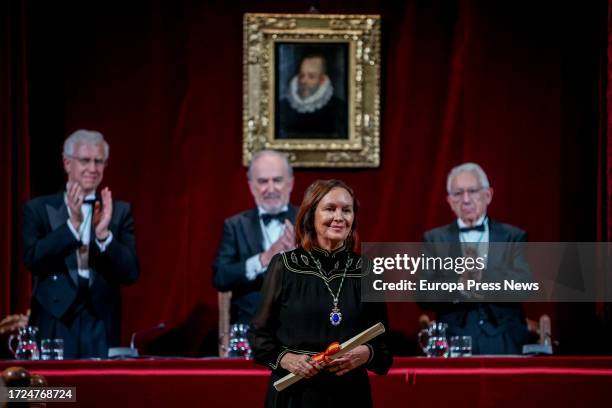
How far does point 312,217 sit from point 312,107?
3.66 meters

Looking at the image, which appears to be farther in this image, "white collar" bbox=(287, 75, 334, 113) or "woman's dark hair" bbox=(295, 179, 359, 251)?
"white collar" bbox=(287, 75, 334, 113)

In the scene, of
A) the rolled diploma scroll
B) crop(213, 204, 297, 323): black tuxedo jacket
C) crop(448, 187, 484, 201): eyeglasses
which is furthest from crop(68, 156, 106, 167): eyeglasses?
the rolled diploma scroll

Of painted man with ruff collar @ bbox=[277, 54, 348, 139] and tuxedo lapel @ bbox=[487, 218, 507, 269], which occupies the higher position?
painted man with ruff collar @ bbox=[277, 54, 348, 139]

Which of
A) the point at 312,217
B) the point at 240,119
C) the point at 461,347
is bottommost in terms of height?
the point at 461,347

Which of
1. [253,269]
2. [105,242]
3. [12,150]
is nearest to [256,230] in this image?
[253,269]

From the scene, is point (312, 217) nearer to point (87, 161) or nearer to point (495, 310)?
point (495, 310)

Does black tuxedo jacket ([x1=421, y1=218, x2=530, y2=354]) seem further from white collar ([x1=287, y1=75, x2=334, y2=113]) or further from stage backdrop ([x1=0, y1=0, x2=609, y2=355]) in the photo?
white collar ([x1=287, y1=75, x2=334, y2=113])

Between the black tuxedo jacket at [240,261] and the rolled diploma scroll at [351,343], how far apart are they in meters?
2.95

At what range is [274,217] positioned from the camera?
6.21 metres

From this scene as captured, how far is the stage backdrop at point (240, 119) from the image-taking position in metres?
6.68

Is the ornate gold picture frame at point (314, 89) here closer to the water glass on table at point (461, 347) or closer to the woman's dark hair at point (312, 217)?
the water glass on table at point (461, 347)

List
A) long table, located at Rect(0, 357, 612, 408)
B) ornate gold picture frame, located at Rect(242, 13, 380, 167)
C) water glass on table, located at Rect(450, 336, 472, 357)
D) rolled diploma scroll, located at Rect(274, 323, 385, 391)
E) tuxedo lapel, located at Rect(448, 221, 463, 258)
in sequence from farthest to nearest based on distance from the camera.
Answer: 1. ornate gold picture frame, located at Rect(242, 13, 380, 167)
2. tuxedo lapel, located at Rect(448, 221, 463, 258)
3. water glass on table, located at Rect(450, 336, 472, 357)
4. long table, located at Rect(0, 357, 612, 408)
5. rolled diploma scroll, located at Rect(274, 323, 385, 391)

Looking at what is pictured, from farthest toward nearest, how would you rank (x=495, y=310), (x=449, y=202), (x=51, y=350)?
(x=449, y=202) → (x=495, y=310) → (x=51, y=350)

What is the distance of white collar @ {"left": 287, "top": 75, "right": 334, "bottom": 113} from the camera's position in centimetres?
673
